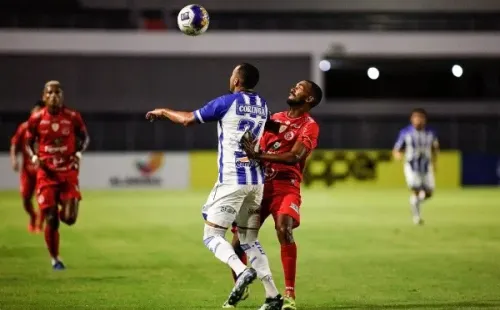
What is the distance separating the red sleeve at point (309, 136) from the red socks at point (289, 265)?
96cm

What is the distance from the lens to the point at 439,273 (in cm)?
1307

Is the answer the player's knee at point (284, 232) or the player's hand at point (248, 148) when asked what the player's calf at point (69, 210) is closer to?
the player's knee at point (284, 232)

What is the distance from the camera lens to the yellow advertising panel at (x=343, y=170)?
36.6m

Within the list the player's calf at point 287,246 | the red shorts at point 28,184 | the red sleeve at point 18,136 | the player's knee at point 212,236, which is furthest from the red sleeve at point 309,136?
the red shorts at point 28,184

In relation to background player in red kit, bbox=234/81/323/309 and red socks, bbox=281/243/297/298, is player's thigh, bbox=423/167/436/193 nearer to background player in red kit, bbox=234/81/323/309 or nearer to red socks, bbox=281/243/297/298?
background player in red kit, bbox=234/81/323/309

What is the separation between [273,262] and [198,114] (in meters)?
5.59

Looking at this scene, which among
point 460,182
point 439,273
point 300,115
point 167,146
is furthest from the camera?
point 167,146

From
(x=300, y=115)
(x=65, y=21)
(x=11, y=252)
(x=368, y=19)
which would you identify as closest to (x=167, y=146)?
(x=65, y=21)

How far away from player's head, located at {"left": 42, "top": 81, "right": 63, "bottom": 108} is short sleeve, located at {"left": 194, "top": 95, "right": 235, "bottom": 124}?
435cm

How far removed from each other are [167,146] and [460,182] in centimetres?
1142

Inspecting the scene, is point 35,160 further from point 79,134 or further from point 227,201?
point 227,201

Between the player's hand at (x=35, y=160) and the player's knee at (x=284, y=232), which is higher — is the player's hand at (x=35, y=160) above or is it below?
above

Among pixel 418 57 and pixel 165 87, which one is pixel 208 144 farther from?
pixel 418 57

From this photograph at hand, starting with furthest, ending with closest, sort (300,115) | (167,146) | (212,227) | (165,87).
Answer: (165,87) < (167,146) < (300,115) < (212,227)
